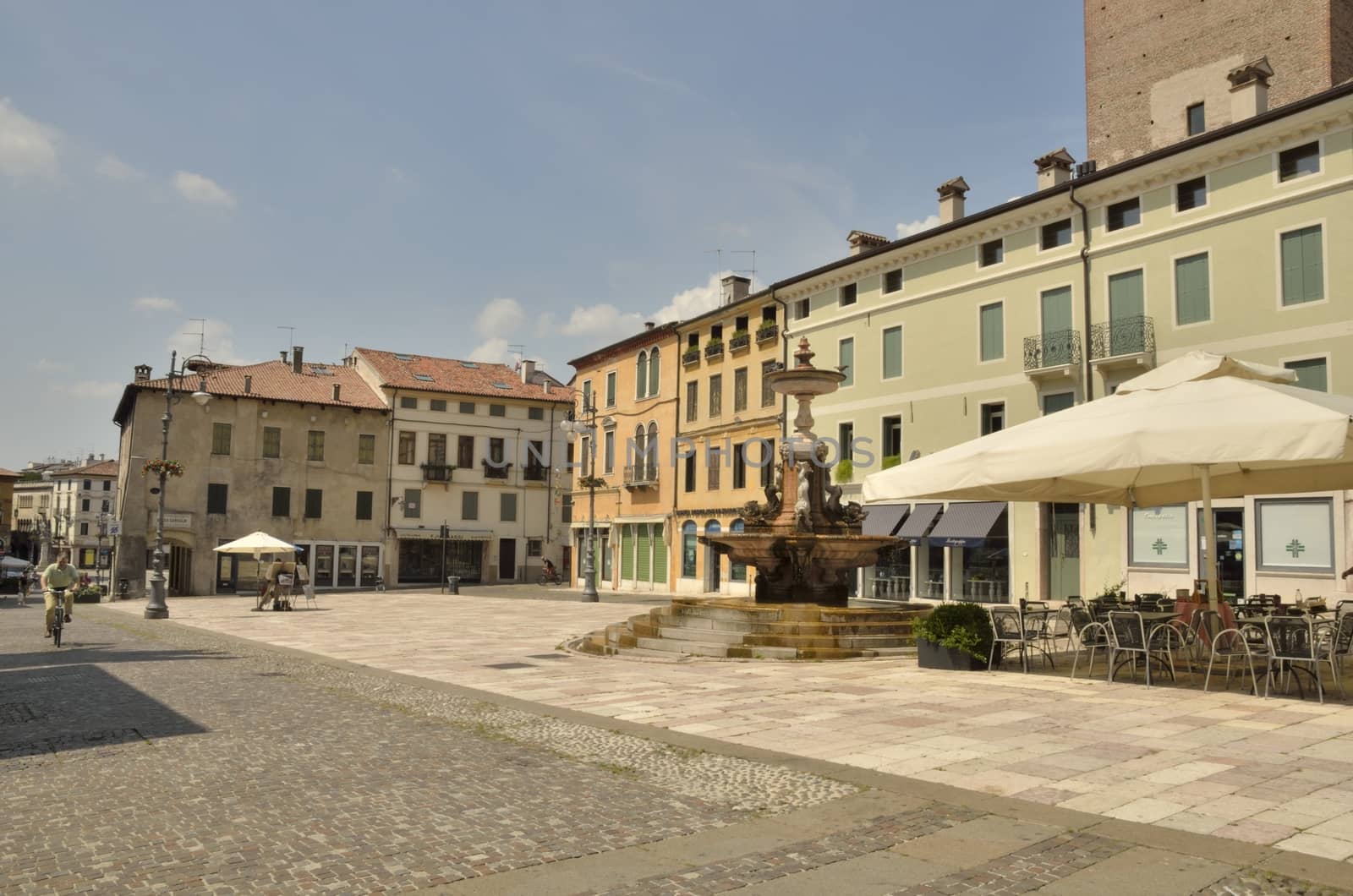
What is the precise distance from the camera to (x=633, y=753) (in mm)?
7742

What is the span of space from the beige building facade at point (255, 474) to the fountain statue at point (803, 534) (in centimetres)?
3486

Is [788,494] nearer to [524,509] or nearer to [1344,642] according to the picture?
[1344,642]

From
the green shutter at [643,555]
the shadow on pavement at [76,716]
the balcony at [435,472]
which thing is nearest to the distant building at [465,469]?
the balcony at [435,472]

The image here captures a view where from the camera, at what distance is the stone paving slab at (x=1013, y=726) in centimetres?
602

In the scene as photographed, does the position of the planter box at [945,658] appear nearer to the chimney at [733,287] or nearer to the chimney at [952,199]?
the chimney at [952,199]

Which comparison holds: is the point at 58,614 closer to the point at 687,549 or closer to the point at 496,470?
the point at 687,549

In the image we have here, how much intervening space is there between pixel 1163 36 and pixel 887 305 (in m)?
13.1

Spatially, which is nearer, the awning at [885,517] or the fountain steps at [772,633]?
the fountain steps at [772,633]

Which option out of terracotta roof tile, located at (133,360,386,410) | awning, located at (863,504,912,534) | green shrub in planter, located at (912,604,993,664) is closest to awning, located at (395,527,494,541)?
terracotta roof tile, located at (133,360,386,410)

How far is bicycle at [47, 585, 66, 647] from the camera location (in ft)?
56.8

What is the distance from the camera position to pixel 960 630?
12.5m

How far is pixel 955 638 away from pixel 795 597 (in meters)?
4.17

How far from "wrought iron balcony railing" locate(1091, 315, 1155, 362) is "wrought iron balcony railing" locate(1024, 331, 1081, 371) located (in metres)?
0.47

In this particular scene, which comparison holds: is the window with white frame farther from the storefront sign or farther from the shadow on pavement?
the shadow on pavement
